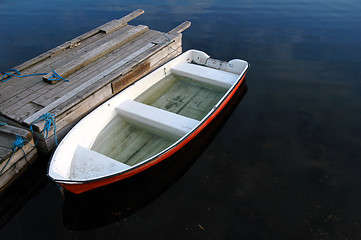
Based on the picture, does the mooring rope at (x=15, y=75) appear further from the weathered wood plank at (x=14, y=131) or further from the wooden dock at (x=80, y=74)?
the weathered wood plank at (x=14, y=131)

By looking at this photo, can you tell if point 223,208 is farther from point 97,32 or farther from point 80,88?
point 97,32

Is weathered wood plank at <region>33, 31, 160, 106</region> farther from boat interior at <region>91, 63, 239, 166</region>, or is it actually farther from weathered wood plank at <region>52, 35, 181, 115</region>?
boat interior at <region>91, 63, 239, 166</region>

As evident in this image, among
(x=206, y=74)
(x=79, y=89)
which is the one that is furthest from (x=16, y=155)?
(x=206, y=74)

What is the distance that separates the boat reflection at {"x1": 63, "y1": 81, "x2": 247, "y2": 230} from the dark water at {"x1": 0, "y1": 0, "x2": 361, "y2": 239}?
13 centimetres

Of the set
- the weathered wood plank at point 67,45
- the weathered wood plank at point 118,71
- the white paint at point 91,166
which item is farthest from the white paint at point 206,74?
the white paint at point 91,166

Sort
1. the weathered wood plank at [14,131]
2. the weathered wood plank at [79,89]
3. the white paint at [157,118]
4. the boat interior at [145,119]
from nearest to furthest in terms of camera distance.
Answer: the boat interior at [145,119] < the weathered wood plank at [14,131] < the weathered wood plank at [79,89] < the white paint at [157,118]

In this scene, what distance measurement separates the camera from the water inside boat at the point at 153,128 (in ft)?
23.8

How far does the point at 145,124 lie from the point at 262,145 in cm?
323

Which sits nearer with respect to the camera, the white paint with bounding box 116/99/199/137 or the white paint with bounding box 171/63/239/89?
the white paint with bounding box 116/99/199/137

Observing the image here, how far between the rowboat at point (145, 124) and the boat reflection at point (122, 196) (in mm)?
247

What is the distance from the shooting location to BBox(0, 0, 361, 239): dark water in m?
6.21

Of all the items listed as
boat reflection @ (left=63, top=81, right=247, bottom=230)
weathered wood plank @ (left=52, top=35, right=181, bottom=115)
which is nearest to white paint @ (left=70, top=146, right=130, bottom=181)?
boat reflection @ (left=63, top=81, right=247, bottom=230)

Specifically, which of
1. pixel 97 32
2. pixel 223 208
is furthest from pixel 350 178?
pixel 97 32

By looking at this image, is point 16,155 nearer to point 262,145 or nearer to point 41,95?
point 41,95
